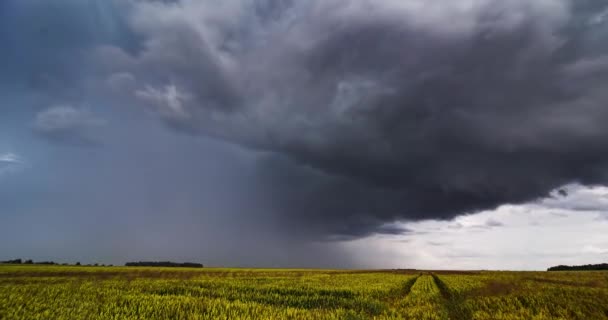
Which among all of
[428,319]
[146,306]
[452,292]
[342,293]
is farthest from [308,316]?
[452,292]

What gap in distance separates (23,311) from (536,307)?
25935mm

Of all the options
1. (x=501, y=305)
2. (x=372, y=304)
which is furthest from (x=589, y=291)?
(x=372, y=304)

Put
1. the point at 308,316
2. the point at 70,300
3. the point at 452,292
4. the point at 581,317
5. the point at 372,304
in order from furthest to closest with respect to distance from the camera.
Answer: the point at 452,292, the point at 372,304, the point at 70,300, the point at 581,317, the point at 308,316

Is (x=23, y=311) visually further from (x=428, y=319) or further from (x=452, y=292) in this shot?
→ (x=452, y=292)

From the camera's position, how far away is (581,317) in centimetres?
1659

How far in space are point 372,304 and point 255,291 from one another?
36.4 ft

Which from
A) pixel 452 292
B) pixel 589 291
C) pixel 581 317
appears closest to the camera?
pixel 581 317

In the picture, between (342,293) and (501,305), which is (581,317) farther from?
(342,293)

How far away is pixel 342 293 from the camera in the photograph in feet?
79.5

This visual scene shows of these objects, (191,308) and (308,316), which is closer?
(308,316)

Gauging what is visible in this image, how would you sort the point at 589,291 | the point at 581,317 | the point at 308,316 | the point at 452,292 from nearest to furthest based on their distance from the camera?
1. the point at 308,316
2. the point at 581,317
3. the point at 589,291
4. the point at 452,292

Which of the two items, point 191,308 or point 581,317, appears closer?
point 191,308

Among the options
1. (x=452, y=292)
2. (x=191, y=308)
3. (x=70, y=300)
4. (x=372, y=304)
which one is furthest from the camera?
(x=452, y=292)

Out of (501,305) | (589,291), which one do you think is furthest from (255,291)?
(589,291)
